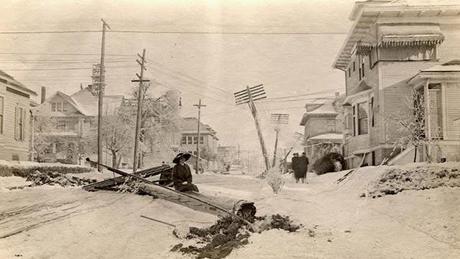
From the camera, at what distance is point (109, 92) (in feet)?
12.8

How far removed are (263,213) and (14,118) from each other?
240 centimetres

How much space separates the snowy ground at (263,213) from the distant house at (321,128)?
23cm

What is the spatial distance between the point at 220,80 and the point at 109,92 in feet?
2.98

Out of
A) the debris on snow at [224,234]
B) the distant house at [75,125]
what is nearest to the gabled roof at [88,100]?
the distant house at [75,125]

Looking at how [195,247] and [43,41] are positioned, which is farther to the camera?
[43,41]

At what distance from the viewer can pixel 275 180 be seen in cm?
357

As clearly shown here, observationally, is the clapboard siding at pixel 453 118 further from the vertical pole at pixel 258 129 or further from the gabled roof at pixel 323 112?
the vertical pole at pixel 258 129

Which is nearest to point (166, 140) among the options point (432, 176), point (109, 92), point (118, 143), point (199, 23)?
point (118, 143)

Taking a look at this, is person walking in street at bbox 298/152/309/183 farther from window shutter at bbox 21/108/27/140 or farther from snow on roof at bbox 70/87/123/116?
window shutter at bbox 21/108/27/140

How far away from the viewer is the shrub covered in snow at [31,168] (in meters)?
3.86

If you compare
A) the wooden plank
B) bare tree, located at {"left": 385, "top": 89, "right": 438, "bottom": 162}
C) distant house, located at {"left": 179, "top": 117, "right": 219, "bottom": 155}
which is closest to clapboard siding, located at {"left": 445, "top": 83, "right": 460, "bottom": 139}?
bare tree, located at {"left": 385, "top": 89, "right": 438, "bottom": 162}

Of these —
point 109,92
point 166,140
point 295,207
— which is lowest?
point 295,207

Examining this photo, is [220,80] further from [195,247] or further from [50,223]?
[50,223]

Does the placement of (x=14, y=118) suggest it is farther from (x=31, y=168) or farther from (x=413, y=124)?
(x=413, y=124)
